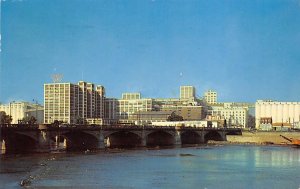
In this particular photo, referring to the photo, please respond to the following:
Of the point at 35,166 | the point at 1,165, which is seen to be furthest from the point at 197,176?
the point at 1,165

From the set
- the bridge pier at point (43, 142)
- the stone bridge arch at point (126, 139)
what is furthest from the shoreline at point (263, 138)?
the bridge pier at point (43, 142)

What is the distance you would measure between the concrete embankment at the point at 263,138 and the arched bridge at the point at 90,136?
31.0 feet

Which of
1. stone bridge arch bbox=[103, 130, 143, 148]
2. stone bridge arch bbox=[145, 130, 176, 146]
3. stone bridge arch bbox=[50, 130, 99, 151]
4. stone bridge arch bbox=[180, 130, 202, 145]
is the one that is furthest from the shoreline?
stone bridge arch bbox=[50, 130, 99, 151]

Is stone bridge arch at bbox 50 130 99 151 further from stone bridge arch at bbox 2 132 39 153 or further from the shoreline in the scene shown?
the shoreline

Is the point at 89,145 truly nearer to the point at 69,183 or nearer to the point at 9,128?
the point at 9,128

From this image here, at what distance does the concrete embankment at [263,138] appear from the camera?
548ft

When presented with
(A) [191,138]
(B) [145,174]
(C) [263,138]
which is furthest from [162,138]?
(B) [145,174]

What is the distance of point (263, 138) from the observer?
171250 mm

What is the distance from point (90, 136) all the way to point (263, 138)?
237ft

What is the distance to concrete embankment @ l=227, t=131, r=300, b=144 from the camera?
167125 millimetres

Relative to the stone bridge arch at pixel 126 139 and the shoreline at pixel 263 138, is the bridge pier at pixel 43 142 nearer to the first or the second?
the stone bridge arch at pixel 126 139

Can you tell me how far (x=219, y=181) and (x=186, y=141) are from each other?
12274cm

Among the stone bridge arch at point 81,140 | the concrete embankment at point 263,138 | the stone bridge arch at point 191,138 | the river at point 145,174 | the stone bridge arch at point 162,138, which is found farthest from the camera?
the stone bridge arch at point 191,138

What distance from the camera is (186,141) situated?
179 metres
